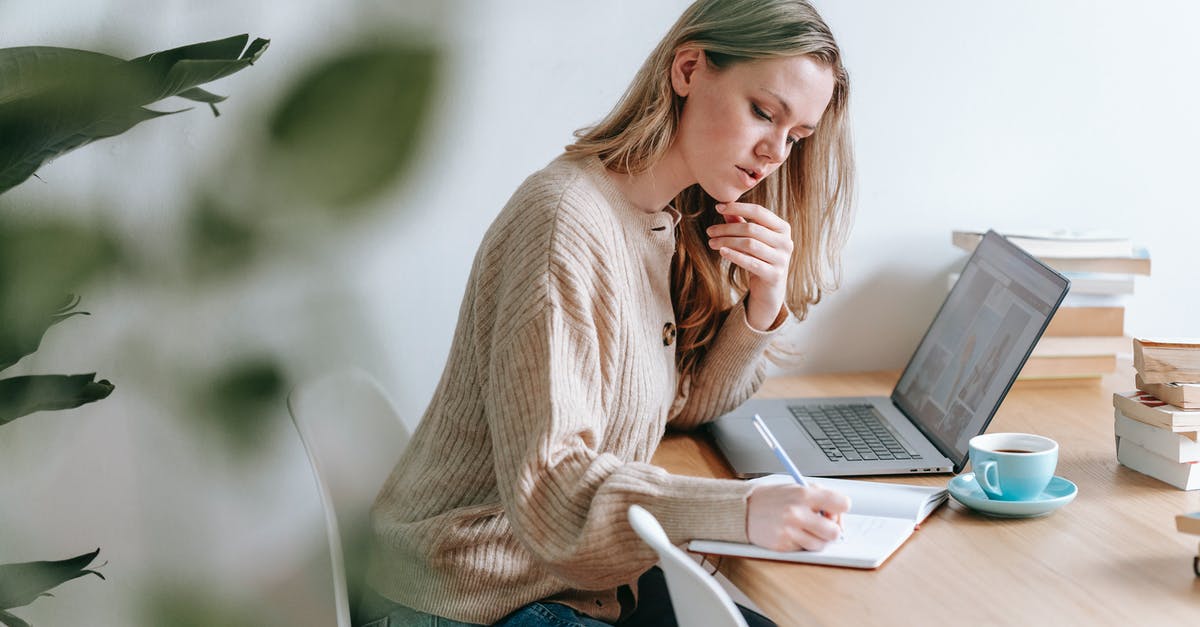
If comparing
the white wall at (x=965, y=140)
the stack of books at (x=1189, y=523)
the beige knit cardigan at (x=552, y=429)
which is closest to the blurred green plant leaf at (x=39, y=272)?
the beige knit cardigan at (x=552, y=429)

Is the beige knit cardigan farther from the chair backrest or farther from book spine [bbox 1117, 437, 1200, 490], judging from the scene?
book spine [bbox 1117, 437, 1200, 490]

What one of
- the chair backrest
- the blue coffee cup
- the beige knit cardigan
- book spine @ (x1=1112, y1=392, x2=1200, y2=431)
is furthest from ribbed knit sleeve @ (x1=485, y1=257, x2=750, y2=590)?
book spine @ (x1=1112, y1=392, x2=1200, y2=431)

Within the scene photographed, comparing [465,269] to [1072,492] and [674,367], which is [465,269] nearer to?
[674,367]

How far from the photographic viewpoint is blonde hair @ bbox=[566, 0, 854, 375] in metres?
1.17

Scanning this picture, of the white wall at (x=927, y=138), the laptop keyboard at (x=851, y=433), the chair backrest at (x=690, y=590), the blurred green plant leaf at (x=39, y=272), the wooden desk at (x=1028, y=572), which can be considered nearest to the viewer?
the blurred green plant leaf at (x=39, y=272)

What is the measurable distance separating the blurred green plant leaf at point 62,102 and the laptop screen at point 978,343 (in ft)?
3.84

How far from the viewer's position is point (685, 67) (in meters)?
1.22

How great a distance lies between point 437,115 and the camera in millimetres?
171

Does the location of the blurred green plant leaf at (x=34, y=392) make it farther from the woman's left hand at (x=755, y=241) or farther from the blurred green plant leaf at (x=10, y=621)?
the woman's left hand at (x=755, y=241)

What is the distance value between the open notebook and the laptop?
110 mm

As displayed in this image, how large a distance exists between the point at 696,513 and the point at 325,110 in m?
0.80

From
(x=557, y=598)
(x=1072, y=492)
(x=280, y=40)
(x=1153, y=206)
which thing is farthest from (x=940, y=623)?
(x=1153, y=206)

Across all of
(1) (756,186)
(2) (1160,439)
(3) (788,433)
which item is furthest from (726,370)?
(2) (1160,439)

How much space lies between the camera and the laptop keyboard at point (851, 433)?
1284 mm
